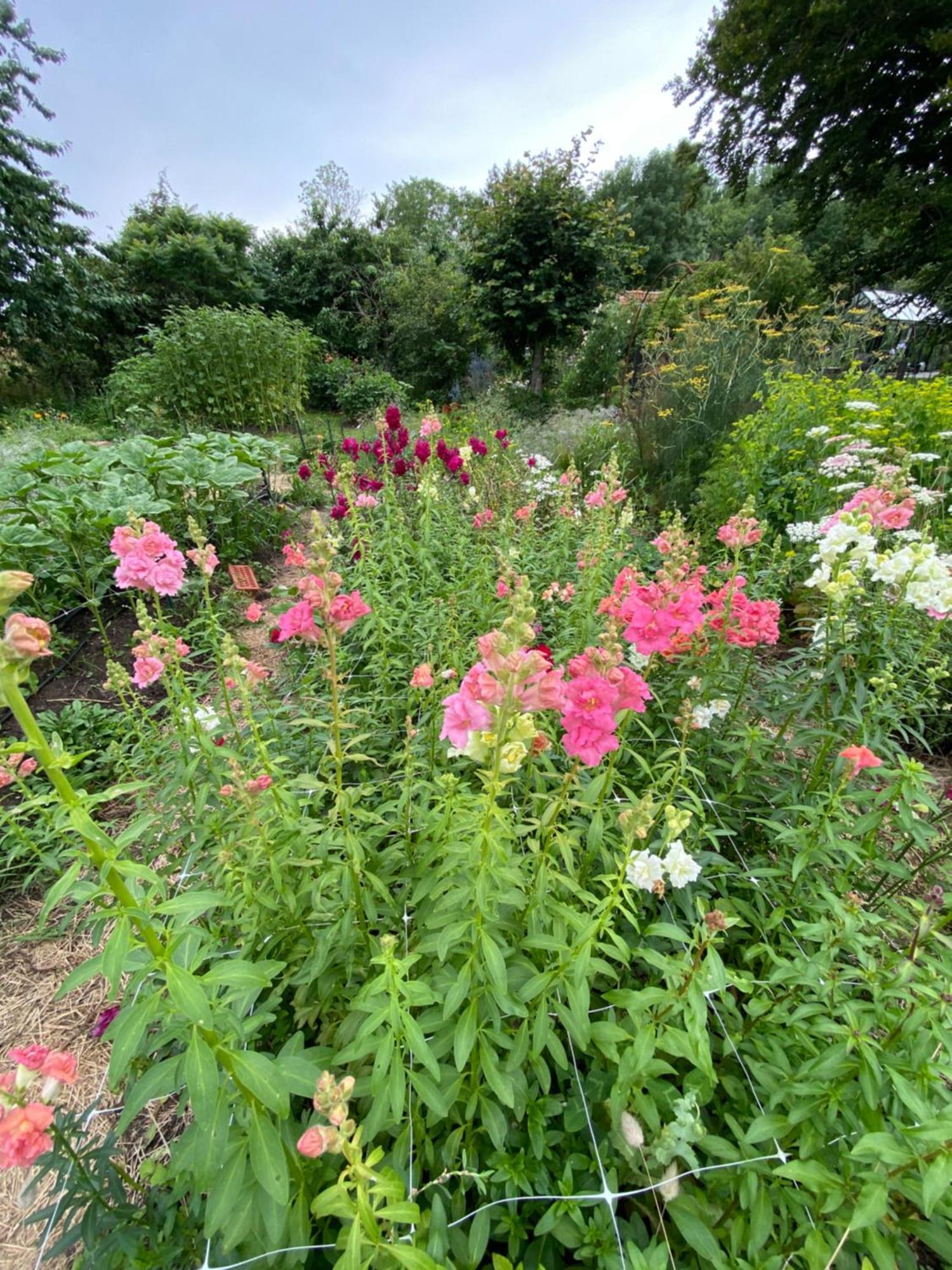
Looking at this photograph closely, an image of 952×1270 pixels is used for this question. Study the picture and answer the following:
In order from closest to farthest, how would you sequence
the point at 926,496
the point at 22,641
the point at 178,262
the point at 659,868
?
the point at 22,641 < the point at 659,868 < the point at 926,496 < the point at 178,262

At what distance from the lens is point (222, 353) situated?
863 centimetres

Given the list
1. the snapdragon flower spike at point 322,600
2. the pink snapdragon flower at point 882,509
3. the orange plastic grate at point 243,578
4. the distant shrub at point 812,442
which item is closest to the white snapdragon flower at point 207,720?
the orange plastic grate at point 243,578

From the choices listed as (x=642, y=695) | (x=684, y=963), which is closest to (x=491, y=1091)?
(x=684, y=963)

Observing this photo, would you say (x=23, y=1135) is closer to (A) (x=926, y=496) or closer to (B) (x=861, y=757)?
(B) (x=861, y=757)

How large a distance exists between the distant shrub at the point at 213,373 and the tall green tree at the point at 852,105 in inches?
486

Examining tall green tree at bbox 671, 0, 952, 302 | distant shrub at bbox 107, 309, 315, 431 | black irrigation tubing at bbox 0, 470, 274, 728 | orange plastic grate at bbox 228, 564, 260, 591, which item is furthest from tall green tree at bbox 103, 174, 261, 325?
orange plastic grate at bbox 228, 564, 260, 591

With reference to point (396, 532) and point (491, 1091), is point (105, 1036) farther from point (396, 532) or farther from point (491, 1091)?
point (396, 532)

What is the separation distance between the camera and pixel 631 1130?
1.21 metres

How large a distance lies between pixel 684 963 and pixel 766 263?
17.0 m

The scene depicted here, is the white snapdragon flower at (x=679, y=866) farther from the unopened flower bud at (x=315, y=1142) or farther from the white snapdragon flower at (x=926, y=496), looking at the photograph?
the white snapdragon flower at (x=926, y=496)

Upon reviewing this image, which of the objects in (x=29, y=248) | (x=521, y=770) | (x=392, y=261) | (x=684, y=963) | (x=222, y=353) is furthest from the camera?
(x=392, y=261)

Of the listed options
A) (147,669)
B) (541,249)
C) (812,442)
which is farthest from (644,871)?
(541,249)

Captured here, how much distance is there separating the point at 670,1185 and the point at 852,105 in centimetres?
1844

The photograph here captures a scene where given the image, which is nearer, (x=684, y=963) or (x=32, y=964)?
(x=684, y=963)
